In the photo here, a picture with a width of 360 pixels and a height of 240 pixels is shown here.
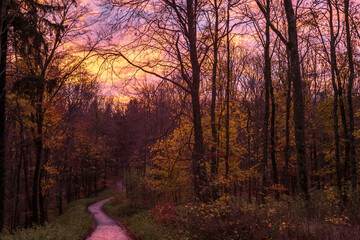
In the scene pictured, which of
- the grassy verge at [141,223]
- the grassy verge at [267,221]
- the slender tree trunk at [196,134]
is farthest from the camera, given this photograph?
the grassy verge at [141,223]

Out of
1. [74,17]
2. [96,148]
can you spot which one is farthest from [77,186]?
[74,17]

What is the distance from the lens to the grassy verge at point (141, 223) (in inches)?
436

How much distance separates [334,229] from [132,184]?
17.8m

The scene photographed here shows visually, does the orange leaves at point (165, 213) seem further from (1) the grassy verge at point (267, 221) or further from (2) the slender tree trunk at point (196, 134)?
(2) the slender tree trunk at point (196, 134)

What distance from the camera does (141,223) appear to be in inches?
608

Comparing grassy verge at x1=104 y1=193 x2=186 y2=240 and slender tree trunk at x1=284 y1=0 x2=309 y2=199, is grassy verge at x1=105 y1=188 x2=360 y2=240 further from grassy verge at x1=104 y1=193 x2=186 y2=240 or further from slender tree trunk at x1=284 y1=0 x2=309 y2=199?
grassy verge at x1=104 y1=193 x2=186 y2=240

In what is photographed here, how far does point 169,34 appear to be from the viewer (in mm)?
10578

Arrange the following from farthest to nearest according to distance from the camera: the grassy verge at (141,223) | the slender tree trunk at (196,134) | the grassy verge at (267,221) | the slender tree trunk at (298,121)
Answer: the grassy verge at (141,223), the slender tree trunk at (196,134), the slender tree trunk at (298,121), the grassy verge at (267,221)

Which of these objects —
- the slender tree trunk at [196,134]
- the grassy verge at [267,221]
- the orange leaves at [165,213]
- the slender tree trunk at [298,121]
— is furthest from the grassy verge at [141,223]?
the slender tree trunk at [298,121]

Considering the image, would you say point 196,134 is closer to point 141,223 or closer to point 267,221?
point 267,221

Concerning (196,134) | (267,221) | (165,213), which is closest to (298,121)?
(196,134)

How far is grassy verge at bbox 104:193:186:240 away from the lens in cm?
1109

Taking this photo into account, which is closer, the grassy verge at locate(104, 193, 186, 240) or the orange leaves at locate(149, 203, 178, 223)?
the grassy verge at locate(104, 193, 186, 240)

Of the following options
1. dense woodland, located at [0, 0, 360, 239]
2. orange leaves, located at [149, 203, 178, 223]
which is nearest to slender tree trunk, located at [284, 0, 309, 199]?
dense woodland, located at [0, 0, 360, 239]
